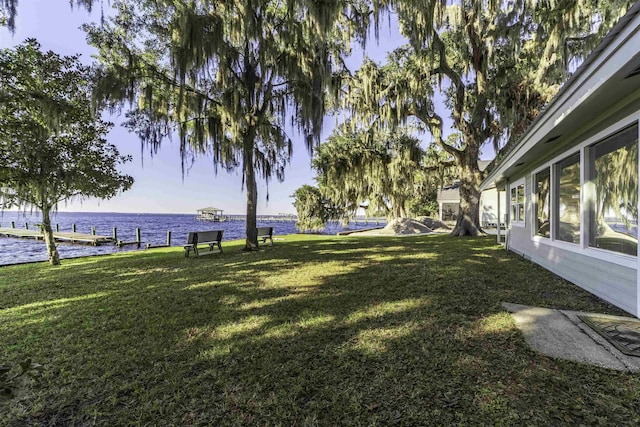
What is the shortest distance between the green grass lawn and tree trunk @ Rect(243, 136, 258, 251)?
4.50 meters

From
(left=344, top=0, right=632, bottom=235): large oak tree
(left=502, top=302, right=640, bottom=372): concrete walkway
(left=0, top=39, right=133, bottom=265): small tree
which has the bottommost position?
(left=502, top=302, right=640, bottom=372): concrete walkway

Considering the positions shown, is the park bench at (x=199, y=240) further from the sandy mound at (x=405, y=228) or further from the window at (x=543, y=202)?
the sandy mound at (x=405, y=228)

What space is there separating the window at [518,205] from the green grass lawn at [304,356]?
3.71 m

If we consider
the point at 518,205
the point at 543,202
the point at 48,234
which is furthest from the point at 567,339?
the point at 48,234

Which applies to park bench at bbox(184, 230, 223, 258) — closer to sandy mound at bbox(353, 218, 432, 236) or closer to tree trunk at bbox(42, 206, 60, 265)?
tree trunk at bbox(42, 206, 60, 265)

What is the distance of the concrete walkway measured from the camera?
248 cm

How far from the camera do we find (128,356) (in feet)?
9.39

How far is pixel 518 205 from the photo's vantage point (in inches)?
340

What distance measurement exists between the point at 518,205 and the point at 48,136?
13.3m

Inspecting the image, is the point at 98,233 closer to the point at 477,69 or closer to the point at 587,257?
the point at 477,69

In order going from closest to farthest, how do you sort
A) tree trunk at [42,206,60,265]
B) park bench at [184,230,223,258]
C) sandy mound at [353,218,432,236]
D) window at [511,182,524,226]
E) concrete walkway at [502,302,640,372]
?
concrete walkway at [502,302,640,372], window at [511,182,524,226], tree trunk at [42,206,60,265], park bench at [184,230,223,258], sandy mound at [353,218,432,236]

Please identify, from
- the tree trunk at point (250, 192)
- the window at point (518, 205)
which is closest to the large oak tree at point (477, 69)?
the window at point (518, 205)

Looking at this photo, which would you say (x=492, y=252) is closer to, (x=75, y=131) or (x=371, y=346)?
(x=371, y=346)

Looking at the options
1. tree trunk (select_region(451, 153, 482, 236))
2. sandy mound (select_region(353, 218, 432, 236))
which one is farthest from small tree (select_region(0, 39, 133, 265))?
tree trunk (select_region(451, 153, 482, 236))
